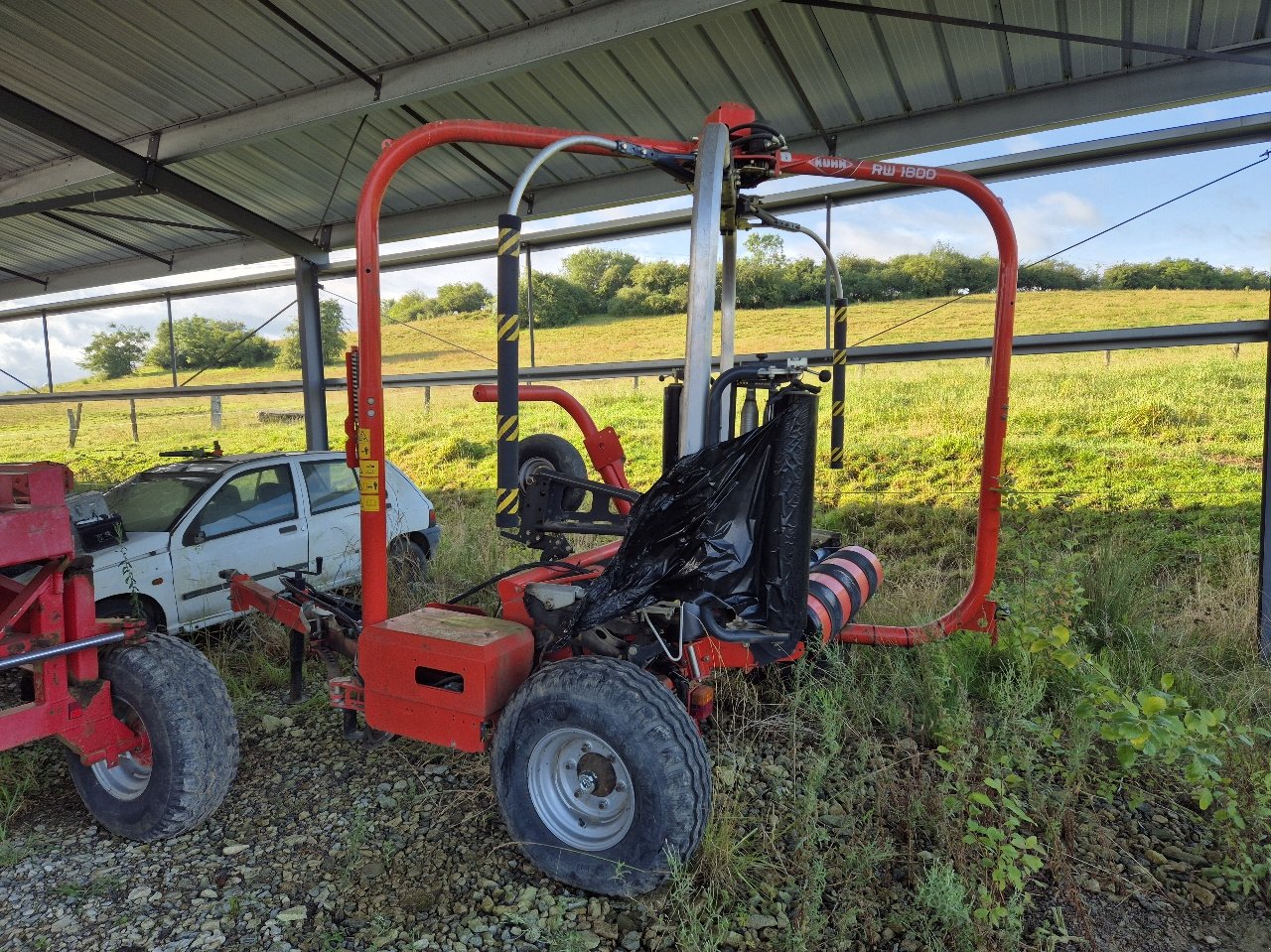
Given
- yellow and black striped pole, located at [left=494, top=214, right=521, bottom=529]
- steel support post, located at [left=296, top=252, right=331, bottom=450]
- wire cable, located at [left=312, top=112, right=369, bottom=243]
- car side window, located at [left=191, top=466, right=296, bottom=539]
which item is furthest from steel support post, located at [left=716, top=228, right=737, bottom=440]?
steel support post, located at [left=296, top=252, right=331, bottom=450]

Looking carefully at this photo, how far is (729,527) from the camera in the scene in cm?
283

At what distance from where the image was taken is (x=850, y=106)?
6277 millimetres

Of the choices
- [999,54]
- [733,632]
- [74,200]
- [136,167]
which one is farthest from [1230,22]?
[74,200]

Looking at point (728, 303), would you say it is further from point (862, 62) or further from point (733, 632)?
point (862, 62)

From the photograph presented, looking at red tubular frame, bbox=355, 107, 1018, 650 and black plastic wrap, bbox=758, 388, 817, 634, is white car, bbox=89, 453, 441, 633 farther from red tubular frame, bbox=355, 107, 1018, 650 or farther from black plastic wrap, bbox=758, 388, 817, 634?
black plastic wrap, bbox=758, 388, 817, 634

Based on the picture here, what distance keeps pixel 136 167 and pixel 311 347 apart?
2.82 m

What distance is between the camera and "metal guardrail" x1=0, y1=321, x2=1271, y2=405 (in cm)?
577

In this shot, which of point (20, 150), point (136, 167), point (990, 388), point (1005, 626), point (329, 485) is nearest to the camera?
point (990, 388)

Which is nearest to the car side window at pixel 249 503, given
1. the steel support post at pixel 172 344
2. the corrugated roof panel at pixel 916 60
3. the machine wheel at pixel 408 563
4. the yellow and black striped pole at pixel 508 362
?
the machine wheel at pixel 408 563

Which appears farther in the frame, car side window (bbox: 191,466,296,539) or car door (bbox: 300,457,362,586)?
car door (bbox: 300,457,362,586)

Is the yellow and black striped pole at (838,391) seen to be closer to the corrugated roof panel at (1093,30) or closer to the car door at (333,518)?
the corrugated roof panel at (1093,30)

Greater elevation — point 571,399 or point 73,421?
point 571,399

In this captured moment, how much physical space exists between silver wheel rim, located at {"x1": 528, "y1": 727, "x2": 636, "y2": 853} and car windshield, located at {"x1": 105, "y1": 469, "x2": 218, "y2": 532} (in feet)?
13.5

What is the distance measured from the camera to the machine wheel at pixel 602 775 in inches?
103
